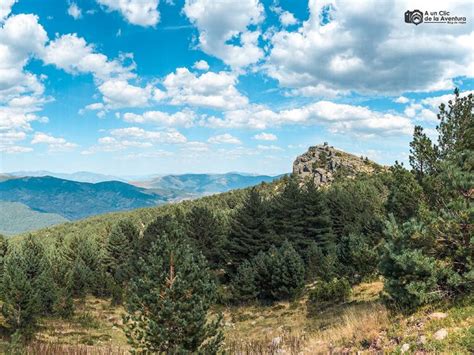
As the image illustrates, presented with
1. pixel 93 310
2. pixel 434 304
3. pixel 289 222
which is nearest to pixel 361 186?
pixel 289 222

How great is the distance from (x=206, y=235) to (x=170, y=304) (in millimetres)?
44015

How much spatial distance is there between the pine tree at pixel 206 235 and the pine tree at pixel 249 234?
275cm

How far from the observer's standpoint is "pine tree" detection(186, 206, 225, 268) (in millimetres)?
53469

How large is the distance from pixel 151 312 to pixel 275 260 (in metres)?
25.8

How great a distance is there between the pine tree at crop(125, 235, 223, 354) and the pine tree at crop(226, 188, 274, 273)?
37.3 meters

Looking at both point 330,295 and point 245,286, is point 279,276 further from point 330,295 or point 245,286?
point 330,295

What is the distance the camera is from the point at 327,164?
A: 172875 millimetres

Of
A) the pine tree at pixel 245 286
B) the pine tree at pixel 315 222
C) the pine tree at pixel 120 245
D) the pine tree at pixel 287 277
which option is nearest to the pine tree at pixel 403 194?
the pine tree at pixel 287 277

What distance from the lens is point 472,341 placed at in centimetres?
852

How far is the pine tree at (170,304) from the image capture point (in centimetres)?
1149

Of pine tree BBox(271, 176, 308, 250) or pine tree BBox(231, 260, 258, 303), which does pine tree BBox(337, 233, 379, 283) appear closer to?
pine tree BBox(231, 260, 258, 303)

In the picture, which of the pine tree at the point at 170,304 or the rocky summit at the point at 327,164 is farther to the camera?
the rocky summit at the point at 327,164

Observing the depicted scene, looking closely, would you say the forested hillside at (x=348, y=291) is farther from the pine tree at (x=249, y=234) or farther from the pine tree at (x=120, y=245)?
the pine tree at (x=120, y=245)

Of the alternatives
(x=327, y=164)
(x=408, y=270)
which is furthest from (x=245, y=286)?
(x=327, y=164)
